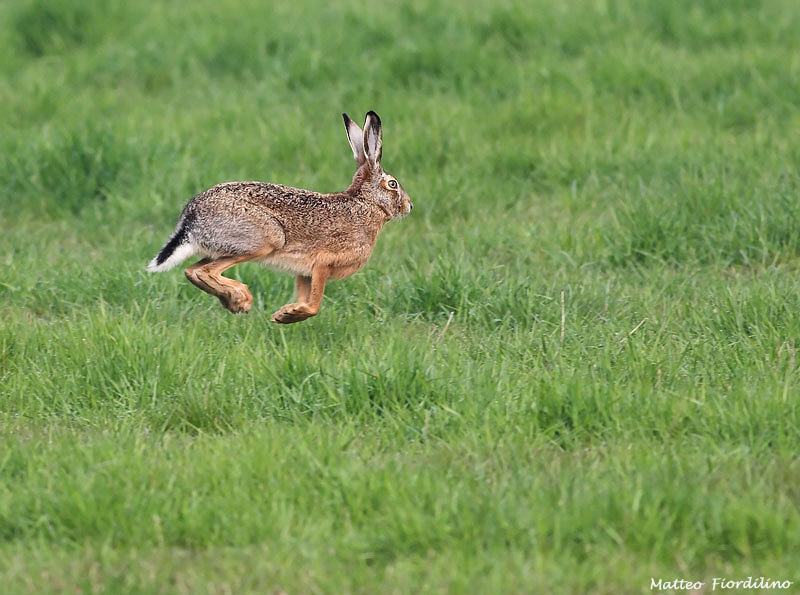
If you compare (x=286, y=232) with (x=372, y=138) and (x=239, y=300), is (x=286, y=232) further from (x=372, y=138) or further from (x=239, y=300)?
(x=372, y=138)

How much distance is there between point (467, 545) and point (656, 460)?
0.80 meters

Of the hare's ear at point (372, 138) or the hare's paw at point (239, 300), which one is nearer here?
the hare's paw at point (239, 300)

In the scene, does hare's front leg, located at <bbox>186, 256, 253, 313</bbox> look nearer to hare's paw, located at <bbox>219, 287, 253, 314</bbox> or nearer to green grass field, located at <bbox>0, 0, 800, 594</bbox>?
hare's paw, located at <bbox>219, 287, 253, 314</bbox>

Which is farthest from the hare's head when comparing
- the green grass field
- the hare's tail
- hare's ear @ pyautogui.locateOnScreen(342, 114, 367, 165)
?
the hare's tail

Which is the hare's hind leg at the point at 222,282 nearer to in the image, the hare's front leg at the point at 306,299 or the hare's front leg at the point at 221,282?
the hare's front leg at the point at 221,282

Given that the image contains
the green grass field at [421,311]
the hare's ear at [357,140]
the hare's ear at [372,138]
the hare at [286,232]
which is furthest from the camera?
the hare's ear at [357,140]

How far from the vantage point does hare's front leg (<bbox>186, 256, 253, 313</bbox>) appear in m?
5.29

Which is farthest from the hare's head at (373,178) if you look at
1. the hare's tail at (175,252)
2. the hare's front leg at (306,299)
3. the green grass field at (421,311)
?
the hare's tail at (175,252)

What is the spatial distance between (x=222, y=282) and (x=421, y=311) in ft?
3.44

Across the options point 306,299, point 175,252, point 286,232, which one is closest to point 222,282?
point 175,252

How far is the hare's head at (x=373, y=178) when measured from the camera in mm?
5781

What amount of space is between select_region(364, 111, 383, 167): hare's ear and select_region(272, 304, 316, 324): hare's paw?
90cm

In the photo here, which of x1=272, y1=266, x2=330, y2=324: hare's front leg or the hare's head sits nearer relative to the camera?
x1=272, y1=266, x2=330, y2=324: hare's front leg

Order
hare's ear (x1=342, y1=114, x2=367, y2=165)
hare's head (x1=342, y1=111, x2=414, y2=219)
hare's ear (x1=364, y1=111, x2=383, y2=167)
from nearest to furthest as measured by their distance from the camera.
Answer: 1. hare's ear (x1=364, y1=111, x2=383, y2=167)
2. hare's head (x1=342, y1=111, x2=414, y2=219)
3. hare's ear (x1=342, y1=114, x2=367, y2=165)
